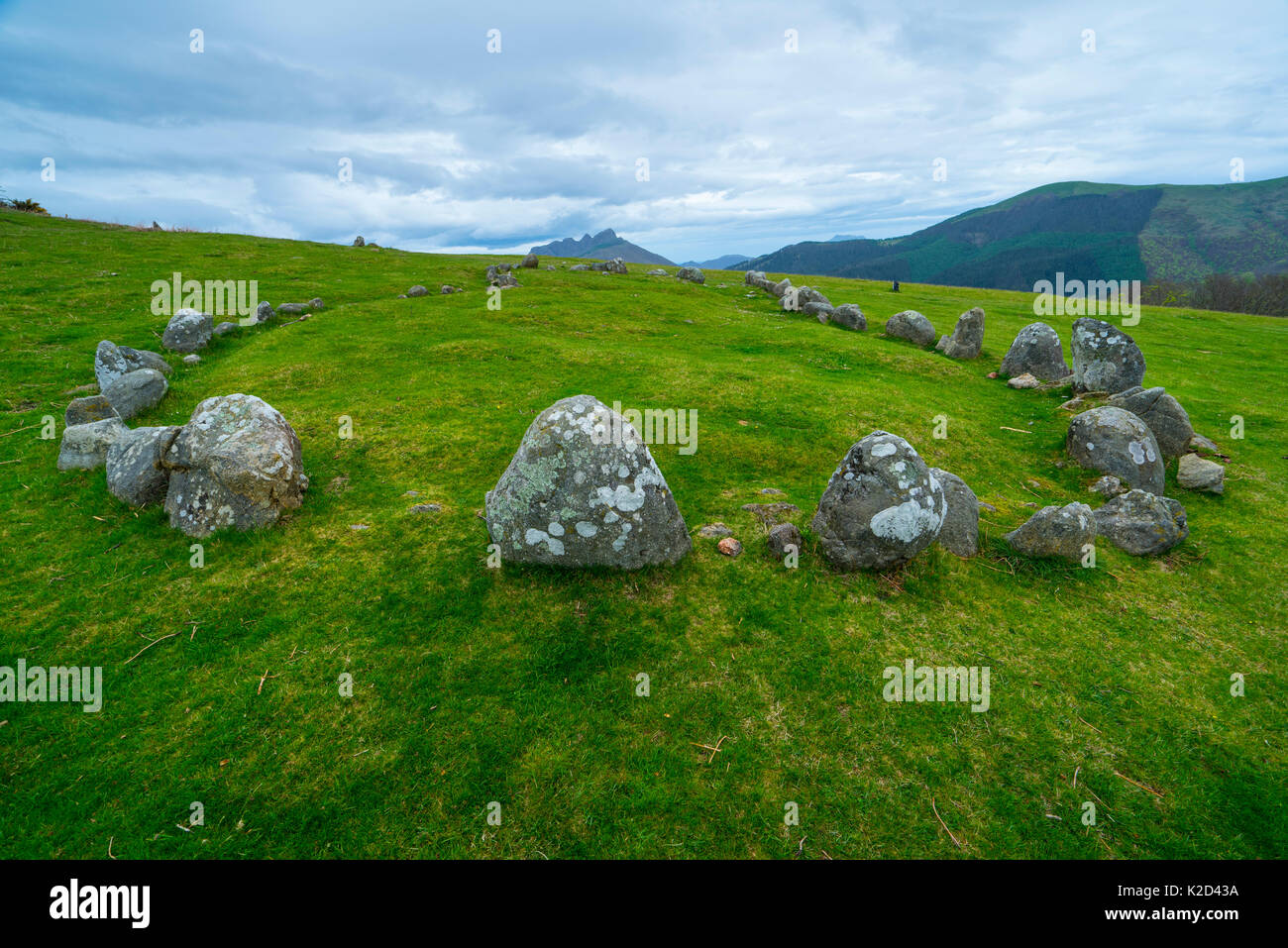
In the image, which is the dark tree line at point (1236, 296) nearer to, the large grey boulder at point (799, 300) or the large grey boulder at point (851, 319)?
the large grey boulder at point (799, 300)

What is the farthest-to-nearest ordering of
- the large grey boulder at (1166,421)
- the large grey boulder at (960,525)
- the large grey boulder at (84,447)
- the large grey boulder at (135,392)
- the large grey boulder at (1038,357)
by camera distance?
the large grey boulder at (1038,357), the large grey boulder at (135,392), the large grey boulder at (1166,421), the large grey boulder at (84,447), the large grey boulder at (960,525)

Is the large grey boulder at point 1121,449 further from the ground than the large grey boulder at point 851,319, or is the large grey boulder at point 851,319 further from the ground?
the large grey boulder at point 851,319

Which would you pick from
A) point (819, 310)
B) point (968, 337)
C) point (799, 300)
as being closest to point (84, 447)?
point (968, 337)

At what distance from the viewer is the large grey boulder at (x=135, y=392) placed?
14938 millimetres

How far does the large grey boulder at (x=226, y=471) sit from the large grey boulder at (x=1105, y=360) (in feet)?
83.8

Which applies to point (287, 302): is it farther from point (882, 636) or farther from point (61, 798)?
point (882, 636)

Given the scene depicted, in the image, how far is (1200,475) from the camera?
1340cm

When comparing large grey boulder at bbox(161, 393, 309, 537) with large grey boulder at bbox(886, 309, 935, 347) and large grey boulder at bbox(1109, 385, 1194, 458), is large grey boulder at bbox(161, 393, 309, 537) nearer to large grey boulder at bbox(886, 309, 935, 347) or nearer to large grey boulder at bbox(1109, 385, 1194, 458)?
large grey boulder at bbox(1109, 385, 1194, 458)

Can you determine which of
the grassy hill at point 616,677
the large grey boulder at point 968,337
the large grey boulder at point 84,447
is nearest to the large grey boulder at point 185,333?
the grassy hill at point 616,677

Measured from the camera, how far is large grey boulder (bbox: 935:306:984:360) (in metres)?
25.5

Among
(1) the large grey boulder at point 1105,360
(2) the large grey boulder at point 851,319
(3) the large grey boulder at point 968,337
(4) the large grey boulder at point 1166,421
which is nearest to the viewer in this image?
(4) the large grey boulder at point 1166,421

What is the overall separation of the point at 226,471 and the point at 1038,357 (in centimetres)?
2804

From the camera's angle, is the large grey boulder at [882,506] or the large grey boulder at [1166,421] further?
the large grey boulder at [1166,421]
